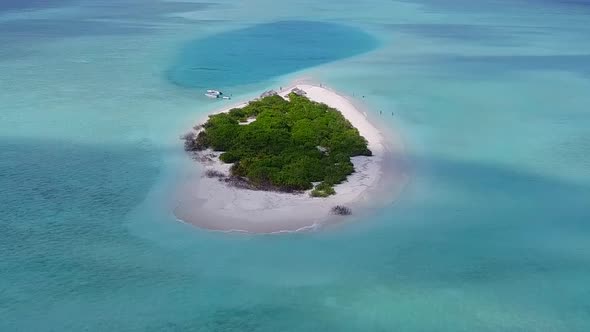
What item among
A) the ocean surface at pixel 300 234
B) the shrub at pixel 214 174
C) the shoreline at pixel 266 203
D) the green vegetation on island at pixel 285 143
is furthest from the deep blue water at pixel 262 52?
the shoreline at pixel 266 203

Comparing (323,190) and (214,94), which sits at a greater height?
(214,94)

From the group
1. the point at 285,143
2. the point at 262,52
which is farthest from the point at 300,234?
the point at 262,52

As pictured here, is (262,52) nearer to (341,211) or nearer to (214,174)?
(214,174)

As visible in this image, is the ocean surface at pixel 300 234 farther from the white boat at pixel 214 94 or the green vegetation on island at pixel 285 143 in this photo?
the green vegetation on island at pixel 285 143

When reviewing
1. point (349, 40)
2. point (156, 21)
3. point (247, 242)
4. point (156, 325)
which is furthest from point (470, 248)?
point (156, 21)

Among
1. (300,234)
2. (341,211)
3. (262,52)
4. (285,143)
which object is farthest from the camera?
(262,52)

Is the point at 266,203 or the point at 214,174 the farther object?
the point at 214,174

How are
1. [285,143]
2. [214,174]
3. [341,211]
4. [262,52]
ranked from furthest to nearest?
1. [262,52]
2. [285,143]
3. [214,174]
4. [341,211]

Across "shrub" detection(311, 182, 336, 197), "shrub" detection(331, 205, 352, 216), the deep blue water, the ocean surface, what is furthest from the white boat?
"shrub" detection(331, 205, 352, 216)
